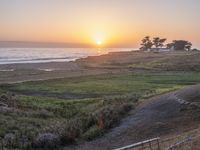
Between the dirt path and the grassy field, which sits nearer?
the dirt path

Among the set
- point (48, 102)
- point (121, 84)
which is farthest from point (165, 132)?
point (121, 84)

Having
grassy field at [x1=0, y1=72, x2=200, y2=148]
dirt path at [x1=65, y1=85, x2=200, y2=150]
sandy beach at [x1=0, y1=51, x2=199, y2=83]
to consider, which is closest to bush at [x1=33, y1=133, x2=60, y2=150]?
grassy field at [x1=0, y1=72, x2=200, y2=148]

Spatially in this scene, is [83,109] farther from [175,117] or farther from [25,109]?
[175,117]

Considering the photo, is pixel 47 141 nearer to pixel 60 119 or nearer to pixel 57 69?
pixel 60 119

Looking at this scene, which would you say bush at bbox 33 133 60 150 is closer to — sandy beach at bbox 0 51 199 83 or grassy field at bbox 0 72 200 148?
grassy field at bbox 0 72 200 148

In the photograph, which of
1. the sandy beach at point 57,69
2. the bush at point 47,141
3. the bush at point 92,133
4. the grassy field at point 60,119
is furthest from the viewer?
the sandy beach at point 57,69

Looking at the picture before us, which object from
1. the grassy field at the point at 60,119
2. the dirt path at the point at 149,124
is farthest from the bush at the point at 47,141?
the dirt path at the point at 149,124

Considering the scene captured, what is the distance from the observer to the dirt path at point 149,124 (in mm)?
25703

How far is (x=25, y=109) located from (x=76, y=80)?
107 ft

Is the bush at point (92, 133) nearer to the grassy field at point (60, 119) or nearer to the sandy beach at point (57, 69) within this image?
the grassy field at point (60, 119)

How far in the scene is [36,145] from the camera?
25.5 metres

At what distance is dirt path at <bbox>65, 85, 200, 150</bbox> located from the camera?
2570 centimetres

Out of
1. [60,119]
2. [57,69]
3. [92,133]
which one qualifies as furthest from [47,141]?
[57,69]

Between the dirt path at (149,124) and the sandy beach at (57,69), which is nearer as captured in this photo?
the dirt path at (149,124)
